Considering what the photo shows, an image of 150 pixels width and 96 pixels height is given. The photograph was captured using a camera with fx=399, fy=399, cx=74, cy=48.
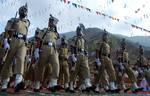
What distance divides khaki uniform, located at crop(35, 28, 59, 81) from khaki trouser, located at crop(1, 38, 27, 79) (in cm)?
131

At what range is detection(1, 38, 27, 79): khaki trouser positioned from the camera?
11.2 meters

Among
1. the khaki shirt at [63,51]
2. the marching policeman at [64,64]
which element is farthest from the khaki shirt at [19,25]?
the khaki shirt at [63,51]

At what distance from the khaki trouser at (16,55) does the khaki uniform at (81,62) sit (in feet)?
12.8

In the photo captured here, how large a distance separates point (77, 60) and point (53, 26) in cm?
238

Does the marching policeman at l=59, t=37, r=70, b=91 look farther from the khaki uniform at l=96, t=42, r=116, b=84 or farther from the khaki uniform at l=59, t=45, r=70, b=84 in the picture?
the khaki uniform at l=96, t=42, r=116, b=84

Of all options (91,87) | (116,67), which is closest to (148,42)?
(116,67)

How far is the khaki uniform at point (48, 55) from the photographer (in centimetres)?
1268

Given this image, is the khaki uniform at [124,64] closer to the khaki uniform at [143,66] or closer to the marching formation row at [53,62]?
the marching formation row at [53,62]

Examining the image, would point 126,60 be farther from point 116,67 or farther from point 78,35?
point 78,35

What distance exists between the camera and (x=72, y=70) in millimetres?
16578

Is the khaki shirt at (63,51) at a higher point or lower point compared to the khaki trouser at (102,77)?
higher

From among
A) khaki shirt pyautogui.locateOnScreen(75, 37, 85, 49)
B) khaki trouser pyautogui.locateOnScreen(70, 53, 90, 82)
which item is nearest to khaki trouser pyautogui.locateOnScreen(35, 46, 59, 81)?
khaki trouser pyautogui.locateOnScreen(70, 53, 90, 82)

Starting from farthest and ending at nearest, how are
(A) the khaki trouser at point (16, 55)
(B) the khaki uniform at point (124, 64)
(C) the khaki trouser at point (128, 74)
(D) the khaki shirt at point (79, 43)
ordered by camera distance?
A: (B) the khaki uniform at point (124, 64), (C) the khaki trouser at point (128, 74), (D) the khaki shirt at point (79, 43), (A) the khaki trouser at point (16, 55)

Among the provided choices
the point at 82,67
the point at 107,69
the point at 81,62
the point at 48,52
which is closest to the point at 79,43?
the point at 81,62
